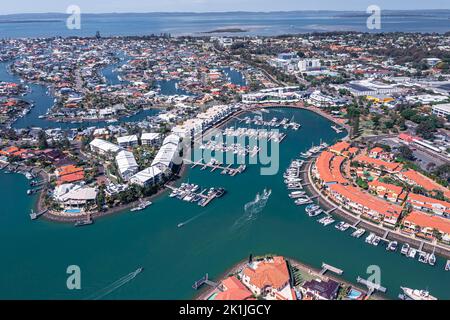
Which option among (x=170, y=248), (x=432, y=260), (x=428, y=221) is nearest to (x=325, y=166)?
(x=428, y=221)

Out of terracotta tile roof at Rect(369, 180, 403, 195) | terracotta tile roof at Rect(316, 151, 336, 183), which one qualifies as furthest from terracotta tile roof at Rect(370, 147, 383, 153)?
terracotta tile roof at Rect(369, 180, 403, 195)

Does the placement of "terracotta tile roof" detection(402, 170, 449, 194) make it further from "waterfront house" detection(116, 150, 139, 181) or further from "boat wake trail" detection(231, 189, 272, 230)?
"waterfront house" detection(116, 150, 139, 181)

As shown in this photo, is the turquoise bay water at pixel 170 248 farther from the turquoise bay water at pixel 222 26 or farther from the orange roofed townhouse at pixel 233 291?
the turquoise bay water at pixel 222 26

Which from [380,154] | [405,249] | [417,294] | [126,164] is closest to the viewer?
[417,294]

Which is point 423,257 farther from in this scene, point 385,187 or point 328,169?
point 328,169

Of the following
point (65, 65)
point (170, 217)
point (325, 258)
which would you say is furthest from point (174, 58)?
point (325, 258)
